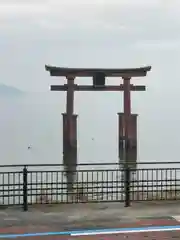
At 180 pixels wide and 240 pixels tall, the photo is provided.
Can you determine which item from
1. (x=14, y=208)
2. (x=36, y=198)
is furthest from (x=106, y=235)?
(x=36, y=198)

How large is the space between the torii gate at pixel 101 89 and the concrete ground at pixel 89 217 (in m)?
28.7

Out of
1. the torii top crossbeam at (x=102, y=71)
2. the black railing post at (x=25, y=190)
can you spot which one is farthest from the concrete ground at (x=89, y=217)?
the torii top crossbeam at (x=102, y=71)

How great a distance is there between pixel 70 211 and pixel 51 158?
33.4 meters

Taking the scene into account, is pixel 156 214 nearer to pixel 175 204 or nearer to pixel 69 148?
pixel 175 204

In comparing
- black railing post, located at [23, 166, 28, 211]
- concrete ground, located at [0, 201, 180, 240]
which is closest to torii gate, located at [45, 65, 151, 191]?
concrete ground, located at [0, 201, 180, 240]

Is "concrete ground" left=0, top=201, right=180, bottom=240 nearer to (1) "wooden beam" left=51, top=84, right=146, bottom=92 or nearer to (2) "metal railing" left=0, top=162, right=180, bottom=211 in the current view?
(2) "metal railing" left=0, top=162, right=180, bottom=211

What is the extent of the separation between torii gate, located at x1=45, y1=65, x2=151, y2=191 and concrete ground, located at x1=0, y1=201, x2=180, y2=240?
1130 inches

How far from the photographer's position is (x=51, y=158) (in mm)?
42469

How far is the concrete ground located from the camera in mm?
7895

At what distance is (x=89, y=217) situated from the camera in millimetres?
8688

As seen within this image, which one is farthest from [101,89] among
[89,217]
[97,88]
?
[89,217]

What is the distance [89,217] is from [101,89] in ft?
101

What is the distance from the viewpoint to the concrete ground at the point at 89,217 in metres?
7.90

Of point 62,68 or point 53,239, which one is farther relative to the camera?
point 62,68
